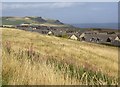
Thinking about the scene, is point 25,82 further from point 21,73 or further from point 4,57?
point 4,57

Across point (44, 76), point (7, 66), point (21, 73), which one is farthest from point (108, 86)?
point (7, 66)

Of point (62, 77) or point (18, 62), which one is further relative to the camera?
point (18, 62)

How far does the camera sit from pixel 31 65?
7809mm

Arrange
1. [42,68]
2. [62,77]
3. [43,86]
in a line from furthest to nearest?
[42,68], [62,77], [43,86]

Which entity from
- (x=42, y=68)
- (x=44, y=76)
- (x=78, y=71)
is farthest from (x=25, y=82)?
(x=78, y=71)

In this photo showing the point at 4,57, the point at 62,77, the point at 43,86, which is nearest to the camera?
the point at 43,86

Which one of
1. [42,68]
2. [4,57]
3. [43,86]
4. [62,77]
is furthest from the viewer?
[4,57]

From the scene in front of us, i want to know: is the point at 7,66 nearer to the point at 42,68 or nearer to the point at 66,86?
the point at 42,68

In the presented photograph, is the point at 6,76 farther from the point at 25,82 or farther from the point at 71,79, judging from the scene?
the point at 71,79

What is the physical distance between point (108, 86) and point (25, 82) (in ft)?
5.28

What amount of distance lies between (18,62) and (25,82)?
1261 mm

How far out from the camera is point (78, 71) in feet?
28.3

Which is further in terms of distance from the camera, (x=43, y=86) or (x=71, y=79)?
(x=71, y=79)

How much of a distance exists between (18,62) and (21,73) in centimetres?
74
